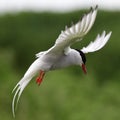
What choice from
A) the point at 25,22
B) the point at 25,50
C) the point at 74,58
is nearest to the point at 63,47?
the point at 74,58

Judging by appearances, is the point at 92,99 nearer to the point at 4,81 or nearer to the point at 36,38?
the point at 4,81

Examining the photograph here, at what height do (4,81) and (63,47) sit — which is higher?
(63,47)

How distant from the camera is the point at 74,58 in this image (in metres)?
5.77

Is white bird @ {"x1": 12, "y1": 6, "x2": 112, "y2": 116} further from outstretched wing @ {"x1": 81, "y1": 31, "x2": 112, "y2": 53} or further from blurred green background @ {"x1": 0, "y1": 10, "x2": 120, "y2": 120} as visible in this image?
blurred green background @ {"x1": 0, "y1": 10, "x2": 120, "y2": 120}

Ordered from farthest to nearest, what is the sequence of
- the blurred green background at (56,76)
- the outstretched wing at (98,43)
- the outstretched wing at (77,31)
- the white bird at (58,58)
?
the blurred green background at (56,76)
the outstretched wing at (98,43)
the white bird at (58,58)
the outstretched wing at (77,31)

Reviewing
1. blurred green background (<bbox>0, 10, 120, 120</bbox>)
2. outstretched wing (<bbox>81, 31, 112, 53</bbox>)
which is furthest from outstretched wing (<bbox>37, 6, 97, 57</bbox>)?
blurred green background (<bbox>0, 10, 120, 120</bbox>)

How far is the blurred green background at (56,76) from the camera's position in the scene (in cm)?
1006

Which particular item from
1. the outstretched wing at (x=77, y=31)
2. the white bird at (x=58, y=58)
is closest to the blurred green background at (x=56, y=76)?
the white bird at (x=58, y=58)

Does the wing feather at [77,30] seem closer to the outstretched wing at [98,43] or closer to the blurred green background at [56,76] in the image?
the outstretched wing at [98,43]

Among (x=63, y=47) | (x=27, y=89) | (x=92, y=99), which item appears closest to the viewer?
(x=63, y=47)

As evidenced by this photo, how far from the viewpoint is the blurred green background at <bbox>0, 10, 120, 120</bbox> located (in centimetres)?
1006

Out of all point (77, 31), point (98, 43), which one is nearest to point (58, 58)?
point (77, 31)

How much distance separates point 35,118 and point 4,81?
80 centimetres

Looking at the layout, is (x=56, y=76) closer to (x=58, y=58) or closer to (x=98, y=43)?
(x=98, y=43)
